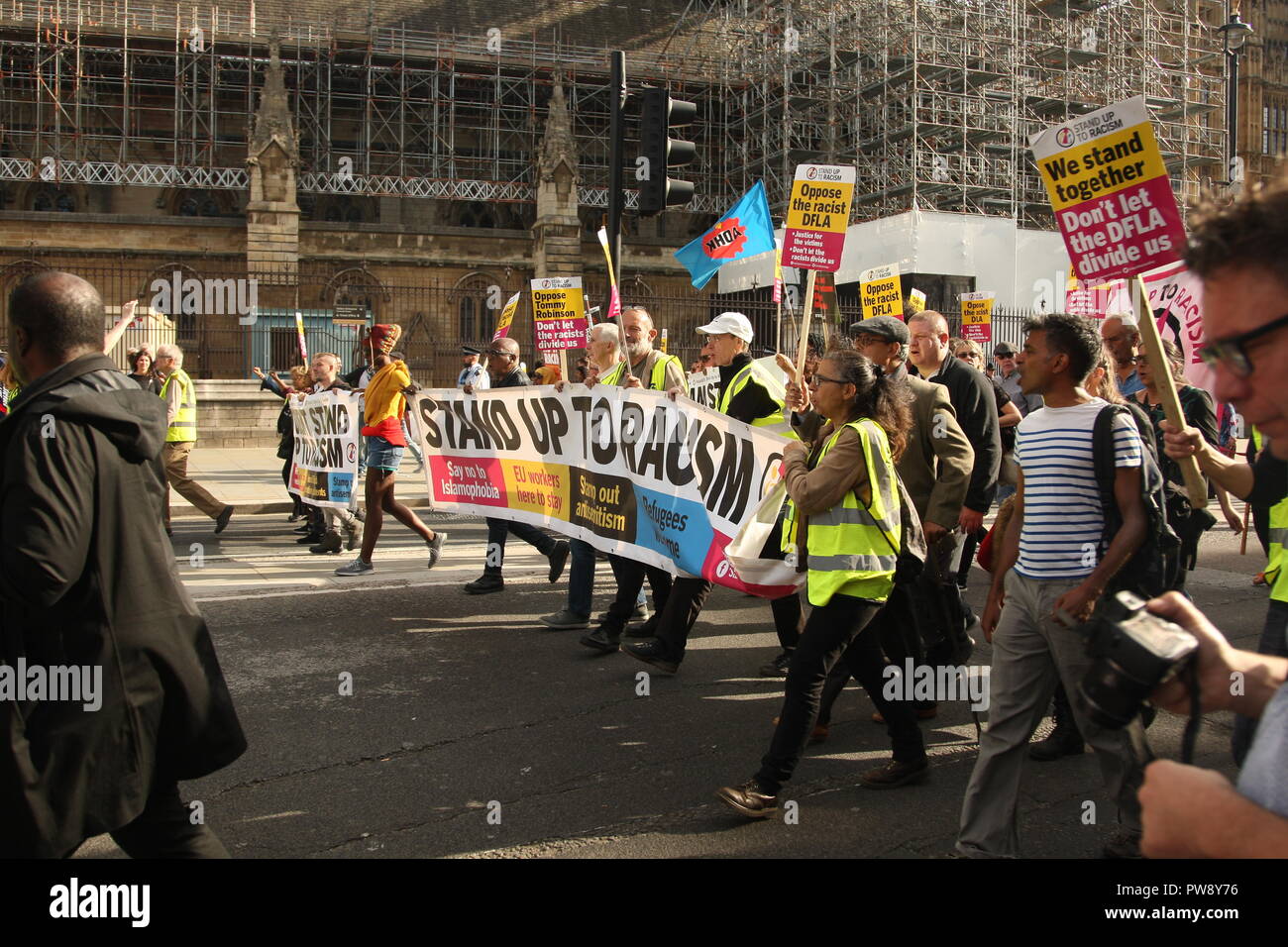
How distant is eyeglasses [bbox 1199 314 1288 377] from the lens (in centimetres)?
161

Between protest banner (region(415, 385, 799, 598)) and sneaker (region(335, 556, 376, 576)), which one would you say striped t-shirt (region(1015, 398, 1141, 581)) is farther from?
sneaker (region(335, 556, 376, 576))

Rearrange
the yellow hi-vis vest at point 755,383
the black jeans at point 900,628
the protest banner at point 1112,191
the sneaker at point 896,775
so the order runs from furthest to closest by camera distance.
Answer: the yellow hi-vis vest at point 755,383 < the black jeans at point 900,628 < the sneaker at point 896,775 < the protest banner at point 1112,191

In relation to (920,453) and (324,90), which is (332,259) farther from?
(920,453)

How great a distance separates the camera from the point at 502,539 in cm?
891

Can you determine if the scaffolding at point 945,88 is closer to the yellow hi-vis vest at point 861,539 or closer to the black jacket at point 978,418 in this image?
the black jacket at point 978,418

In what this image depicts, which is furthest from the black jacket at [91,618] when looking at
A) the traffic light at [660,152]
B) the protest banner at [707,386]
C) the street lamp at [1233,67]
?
the street lamp at [1233,67]

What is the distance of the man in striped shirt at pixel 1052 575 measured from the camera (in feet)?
12.2

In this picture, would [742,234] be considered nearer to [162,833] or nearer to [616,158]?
[616,158]

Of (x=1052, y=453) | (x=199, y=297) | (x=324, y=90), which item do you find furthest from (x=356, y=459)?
(x=324, y=90)

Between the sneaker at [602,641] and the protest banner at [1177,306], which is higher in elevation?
the protest banner at [1177,306]

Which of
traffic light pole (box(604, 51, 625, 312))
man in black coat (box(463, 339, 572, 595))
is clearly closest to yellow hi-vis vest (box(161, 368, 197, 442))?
man in black coat (box(463, 339, 572, 595))

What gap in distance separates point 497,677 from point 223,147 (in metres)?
36.6

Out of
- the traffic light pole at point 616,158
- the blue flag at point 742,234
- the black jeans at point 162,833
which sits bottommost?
the black jeans at point 162,833

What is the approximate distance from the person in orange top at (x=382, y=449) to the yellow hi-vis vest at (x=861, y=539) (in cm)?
506
